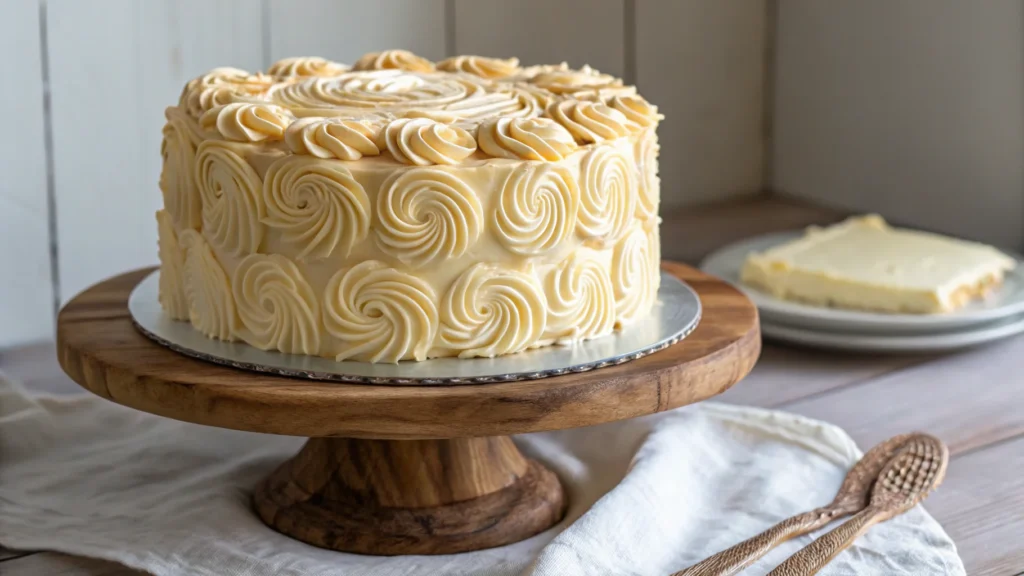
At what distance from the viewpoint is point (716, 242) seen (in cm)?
247

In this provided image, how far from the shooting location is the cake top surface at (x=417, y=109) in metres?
1.15

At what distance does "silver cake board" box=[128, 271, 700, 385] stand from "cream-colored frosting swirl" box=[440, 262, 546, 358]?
0.05 feet

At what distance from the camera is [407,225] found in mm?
1129

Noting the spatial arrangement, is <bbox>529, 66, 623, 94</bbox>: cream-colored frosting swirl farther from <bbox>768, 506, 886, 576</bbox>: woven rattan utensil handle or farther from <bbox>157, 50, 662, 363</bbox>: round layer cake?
<bbox>768, 506, 886, 576</bbox>: woven rattan utensil handle

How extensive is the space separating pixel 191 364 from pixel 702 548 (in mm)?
553

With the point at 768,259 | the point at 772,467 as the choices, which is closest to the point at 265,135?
the point at 772,467

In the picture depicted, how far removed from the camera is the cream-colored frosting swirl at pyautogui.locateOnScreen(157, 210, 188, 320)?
130cm

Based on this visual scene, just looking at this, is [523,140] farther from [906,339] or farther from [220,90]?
[906,339]

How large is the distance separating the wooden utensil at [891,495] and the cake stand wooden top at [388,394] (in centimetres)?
18

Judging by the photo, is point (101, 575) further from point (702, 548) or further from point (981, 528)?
point (981, 528)

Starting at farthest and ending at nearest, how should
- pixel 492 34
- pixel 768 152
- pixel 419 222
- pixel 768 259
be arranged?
pixel 768 152, pixel 492 34, pixel 768 259, pixel 419 222

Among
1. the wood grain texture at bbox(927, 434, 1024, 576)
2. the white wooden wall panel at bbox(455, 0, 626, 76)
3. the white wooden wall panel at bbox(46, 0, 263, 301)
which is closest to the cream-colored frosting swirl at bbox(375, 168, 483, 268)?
the wood grain texture at bbox(927, 434, 1024, 576)

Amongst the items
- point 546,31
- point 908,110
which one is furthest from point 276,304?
point 908,110

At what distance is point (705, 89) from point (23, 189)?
1.44m
